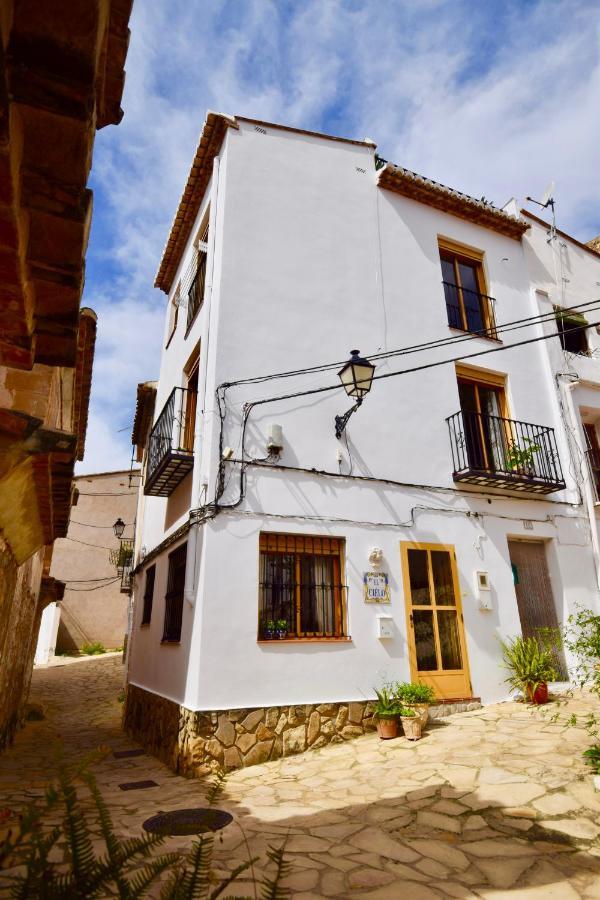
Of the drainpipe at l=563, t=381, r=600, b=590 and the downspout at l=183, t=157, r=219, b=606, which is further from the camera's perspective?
the drainpipe at l=563, t=381, r=600, b=590

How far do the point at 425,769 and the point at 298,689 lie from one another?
1902 millimetres

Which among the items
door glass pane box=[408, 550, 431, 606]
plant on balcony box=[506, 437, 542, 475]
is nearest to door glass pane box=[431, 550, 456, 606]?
door glass pane box=[408, 550, 431, 606]

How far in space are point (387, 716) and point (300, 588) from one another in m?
1.87

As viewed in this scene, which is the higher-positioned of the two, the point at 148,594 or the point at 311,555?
the point at 311,555

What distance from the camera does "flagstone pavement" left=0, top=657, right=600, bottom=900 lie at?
3344mm

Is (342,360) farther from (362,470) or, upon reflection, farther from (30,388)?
(30,388)

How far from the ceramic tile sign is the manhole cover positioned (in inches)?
134

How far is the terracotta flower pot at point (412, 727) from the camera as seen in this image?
643 centimetres

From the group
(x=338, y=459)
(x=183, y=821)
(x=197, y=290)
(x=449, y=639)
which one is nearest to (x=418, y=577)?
(x=449, y=639)

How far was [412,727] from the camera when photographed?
253 inches

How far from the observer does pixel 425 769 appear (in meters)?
5.35

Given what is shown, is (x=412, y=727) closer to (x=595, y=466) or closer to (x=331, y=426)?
(x=331, y=426)

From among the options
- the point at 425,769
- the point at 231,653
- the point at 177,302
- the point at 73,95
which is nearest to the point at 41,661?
the point at 177,302

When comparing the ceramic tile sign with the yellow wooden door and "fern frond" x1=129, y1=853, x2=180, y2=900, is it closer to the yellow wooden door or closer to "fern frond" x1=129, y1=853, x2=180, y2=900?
the yellow wooden door
